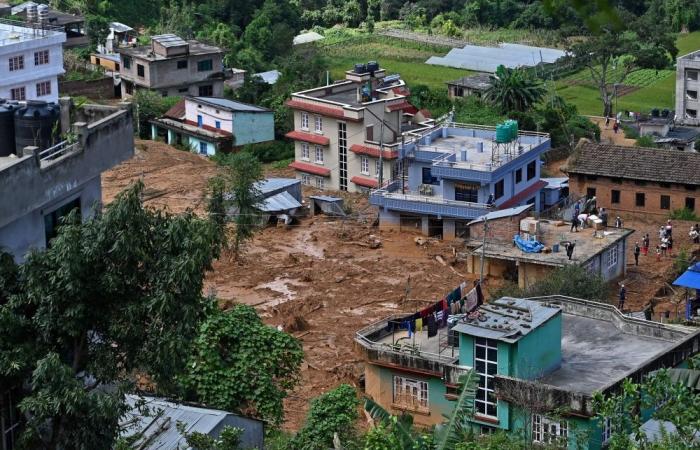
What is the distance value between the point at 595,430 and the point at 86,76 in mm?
43660

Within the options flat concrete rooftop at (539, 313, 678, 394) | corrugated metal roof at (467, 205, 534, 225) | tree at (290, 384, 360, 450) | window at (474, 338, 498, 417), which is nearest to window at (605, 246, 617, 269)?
corrugated metal roof at (467, 205, 534, 225)

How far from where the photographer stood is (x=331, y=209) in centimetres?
4541

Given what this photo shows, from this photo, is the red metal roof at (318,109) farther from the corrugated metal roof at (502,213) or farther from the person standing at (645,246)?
the person standing at (645,246)

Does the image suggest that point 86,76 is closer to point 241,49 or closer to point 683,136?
point 241,49

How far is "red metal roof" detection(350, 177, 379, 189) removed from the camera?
46812mm

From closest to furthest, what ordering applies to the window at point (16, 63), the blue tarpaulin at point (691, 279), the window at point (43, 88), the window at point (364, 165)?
the blue tarpaulin at point (691, 279), the window at point (364, 165), the window at point (16, 63), the window at point (43, 88)

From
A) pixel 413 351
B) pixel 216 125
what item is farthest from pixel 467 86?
pixel 413 351

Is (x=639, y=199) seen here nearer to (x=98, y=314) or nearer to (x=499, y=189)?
(x=499, y=189)

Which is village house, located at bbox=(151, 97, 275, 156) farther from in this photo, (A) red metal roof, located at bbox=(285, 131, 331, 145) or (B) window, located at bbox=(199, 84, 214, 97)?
(B) window, located at bbox=(199, 84, 214, 97)

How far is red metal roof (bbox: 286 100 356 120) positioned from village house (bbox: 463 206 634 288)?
8497 millimetres

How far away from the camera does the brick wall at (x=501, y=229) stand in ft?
130

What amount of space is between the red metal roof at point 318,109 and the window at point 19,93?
10.0 meters

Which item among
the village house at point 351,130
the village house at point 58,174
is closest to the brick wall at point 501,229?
the village house at point 351,130

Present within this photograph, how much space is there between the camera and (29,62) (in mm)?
51125
